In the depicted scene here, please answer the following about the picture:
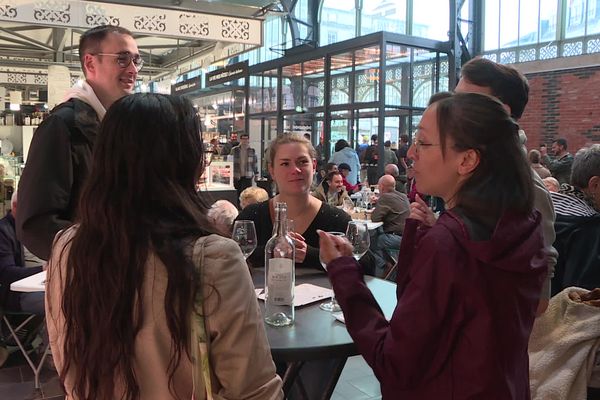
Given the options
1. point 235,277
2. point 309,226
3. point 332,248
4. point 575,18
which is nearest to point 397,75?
point 575,18

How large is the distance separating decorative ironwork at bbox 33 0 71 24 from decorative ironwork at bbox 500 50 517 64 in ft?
26.8

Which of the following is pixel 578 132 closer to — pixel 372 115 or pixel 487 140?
pixel 372 115

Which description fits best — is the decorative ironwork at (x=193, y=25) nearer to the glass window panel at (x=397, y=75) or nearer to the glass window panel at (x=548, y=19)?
the glass window panel at (x=397, y=75)

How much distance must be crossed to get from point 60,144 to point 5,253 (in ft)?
7.36

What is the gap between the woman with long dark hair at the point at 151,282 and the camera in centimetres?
100

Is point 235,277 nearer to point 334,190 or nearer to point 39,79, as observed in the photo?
point 334,190

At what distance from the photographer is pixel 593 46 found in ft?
30.9

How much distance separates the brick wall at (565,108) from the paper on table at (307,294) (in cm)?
897

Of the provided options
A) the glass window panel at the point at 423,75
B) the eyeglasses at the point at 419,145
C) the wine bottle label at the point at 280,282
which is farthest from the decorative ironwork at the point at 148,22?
the glass window panel at the point at 423,75

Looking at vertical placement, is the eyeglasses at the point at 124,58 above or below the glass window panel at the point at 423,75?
below

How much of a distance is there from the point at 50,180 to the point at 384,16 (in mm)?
11815

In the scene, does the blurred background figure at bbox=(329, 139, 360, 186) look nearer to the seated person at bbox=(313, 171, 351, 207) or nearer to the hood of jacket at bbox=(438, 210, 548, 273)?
the seated person at bbox=(313, 171, 351, 207)

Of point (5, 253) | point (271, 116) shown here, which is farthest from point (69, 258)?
point (271, 116)

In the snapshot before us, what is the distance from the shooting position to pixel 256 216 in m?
2.74
